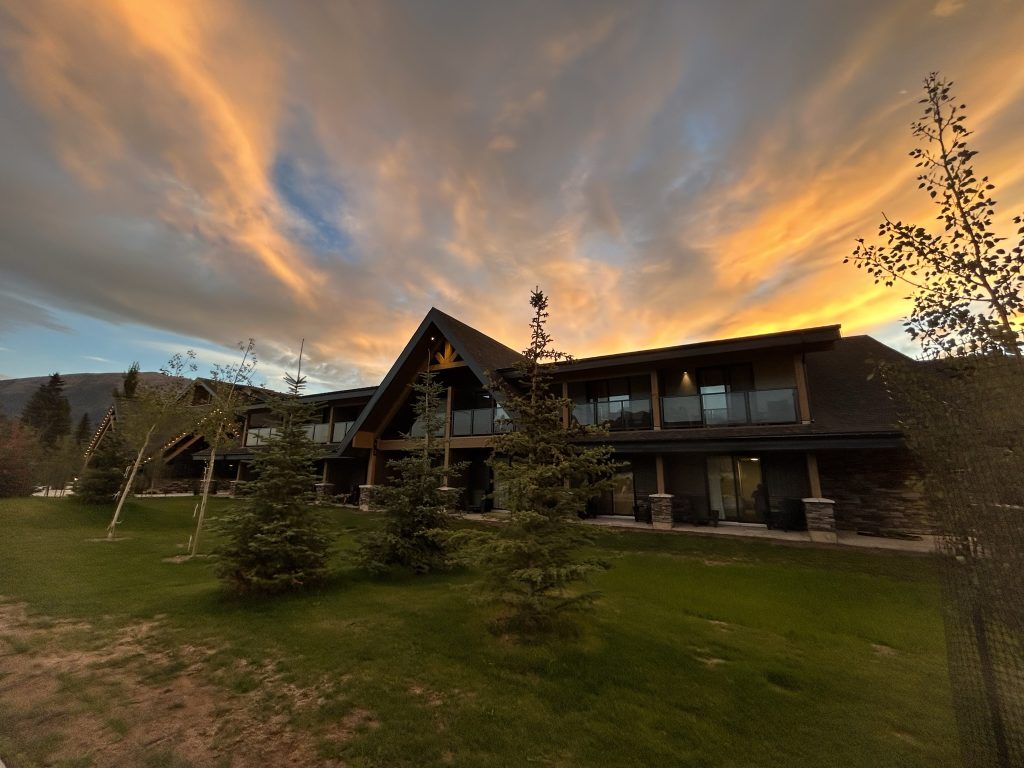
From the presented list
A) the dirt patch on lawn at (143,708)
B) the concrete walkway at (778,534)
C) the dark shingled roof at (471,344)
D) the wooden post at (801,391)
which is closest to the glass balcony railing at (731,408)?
the wooden post at (801,391)

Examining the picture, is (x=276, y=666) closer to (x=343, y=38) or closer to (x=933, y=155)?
(x=933, y=155)

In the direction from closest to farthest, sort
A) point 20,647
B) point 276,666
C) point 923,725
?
point 923,725 → point 276,666 → point 20,647

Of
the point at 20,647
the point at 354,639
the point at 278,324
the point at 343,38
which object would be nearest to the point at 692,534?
the point at 354,639

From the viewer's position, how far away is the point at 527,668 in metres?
5.22

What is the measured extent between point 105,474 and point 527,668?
73.2 feet

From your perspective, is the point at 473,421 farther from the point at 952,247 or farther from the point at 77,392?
the point at 77,392

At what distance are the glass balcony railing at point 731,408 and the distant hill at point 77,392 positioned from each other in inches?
6764

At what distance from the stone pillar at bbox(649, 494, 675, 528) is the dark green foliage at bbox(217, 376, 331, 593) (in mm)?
11440

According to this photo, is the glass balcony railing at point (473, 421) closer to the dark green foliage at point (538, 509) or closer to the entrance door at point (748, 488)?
the entrance door at point (748, 488)

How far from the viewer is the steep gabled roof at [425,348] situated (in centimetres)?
1755

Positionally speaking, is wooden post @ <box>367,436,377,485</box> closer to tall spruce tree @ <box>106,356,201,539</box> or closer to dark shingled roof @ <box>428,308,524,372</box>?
dark shingled roof @ <box>428,308,524,372</box>

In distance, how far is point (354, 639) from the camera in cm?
593

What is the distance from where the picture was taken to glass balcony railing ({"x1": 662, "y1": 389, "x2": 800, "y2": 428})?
14.5 m

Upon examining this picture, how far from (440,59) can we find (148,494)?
104 ft
